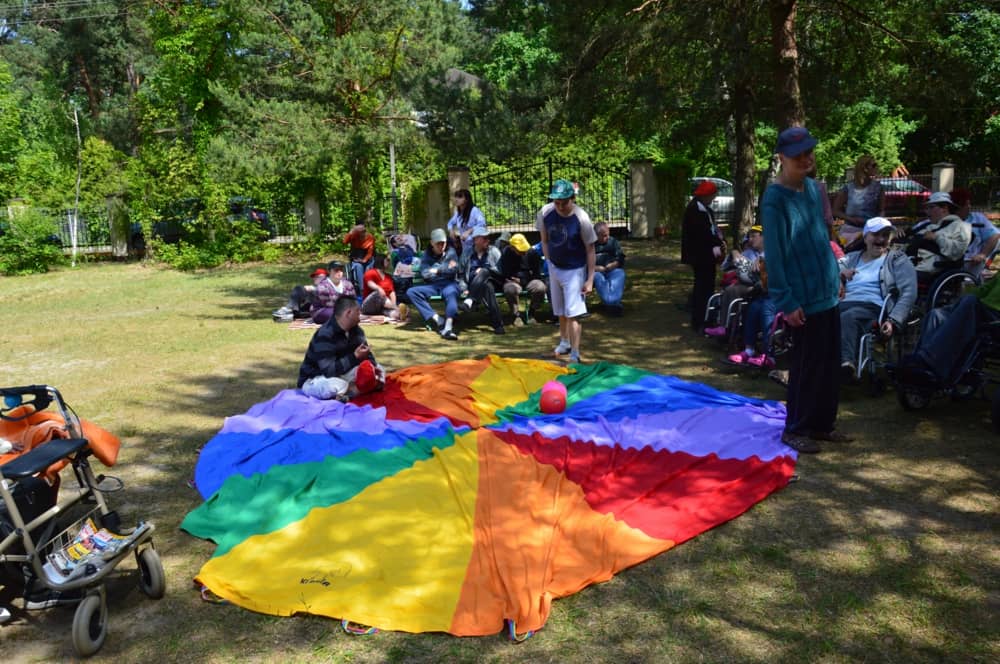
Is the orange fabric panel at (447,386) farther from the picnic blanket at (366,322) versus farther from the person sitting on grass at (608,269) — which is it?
the picnic blanket at (366,322)

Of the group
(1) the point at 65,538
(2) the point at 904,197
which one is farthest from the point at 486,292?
(2) the point at 904,197

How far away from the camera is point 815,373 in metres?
5.61

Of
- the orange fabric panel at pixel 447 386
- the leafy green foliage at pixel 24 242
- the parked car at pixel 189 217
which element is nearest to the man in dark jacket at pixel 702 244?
the orange fabric panel at pixel 447 386

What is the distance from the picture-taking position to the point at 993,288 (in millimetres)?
6102

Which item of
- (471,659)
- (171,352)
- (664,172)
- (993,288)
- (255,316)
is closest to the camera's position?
(471,659)

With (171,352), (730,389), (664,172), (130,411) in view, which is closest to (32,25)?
(664,172)

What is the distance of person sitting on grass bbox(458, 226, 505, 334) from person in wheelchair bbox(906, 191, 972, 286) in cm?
481

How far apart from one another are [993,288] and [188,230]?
19226mm

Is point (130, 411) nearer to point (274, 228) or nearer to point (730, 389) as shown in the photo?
point (730, 389)

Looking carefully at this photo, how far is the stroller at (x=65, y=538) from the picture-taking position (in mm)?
3656

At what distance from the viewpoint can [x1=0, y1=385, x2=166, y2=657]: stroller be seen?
3656mm

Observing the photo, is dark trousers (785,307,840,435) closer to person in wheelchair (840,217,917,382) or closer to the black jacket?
person in wheelchair (840,217,917,382)

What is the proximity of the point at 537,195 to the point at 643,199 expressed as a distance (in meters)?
3.46

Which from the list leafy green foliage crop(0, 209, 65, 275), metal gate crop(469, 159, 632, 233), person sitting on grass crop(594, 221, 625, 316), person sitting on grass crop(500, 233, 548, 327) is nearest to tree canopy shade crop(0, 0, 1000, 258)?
leafy green foliage crop(0, 209, 65, 275)
